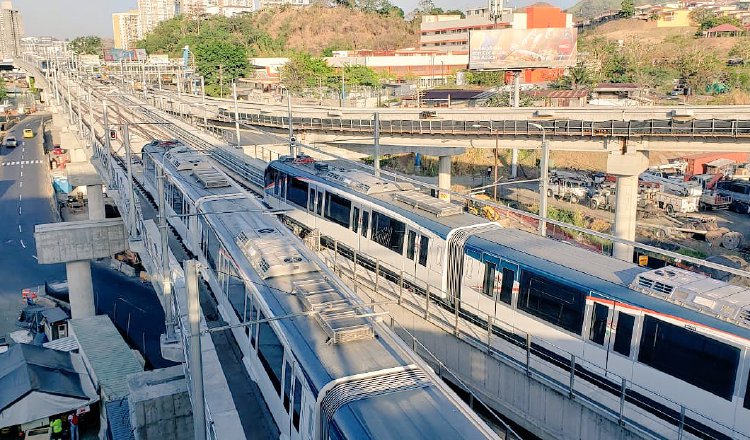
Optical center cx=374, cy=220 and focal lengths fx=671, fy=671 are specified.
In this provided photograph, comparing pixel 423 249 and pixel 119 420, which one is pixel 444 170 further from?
pixel 119 420

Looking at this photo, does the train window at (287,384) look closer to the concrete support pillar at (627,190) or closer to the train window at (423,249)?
the train window at (423,249)

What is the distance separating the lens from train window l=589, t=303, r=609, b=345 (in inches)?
500

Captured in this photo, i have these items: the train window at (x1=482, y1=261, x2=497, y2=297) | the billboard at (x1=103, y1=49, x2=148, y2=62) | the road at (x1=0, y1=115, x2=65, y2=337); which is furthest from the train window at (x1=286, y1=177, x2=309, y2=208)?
the billboard at (x1=103, y1=49, x2=148, y2=62)

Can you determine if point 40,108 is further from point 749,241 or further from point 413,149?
point 749,241

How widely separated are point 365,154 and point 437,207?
29677 mm

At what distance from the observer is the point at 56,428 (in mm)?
22984

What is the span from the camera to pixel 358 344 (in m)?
10.4

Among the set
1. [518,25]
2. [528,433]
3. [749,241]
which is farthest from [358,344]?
[518,25]

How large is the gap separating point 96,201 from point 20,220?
1806cm

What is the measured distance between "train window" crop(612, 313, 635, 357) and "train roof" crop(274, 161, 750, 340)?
12.4 inches

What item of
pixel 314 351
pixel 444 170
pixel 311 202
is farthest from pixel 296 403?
pixel 444 170

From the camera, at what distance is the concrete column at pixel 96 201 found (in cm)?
3862

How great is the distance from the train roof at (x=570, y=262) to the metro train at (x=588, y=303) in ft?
0.08

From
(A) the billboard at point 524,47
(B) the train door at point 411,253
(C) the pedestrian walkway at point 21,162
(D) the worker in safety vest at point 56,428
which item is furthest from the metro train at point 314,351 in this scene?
(C) the pedestrian walkway at point 21,162
